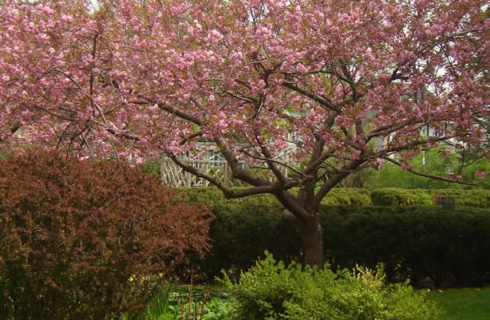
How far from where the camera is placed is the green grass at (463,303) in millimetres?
6414

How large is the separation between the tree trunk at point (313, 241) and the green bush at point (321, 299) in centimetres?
196

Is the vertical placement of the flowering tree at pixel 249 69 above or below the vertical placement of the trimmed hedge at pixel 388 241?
above

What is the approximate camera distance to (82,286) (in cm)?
373

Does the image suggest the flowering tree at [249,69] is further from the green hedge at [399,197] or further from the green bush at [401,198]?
the green bush at [401,198]

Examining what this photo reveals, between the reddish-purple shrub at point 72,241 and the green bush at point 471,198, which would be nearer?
the reddish-purple shrub at point 72,241

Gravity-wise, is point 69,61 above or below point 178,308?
above

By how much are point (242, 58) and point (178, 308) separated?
281cm

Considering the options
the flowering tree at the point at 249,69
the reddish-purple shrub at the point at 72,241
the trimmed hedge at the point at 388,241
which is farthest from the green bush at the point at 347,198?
the reddish-purple shrub at the point at 72,241

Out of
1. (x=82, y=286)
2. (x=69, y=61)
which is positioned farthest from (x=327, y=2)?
(x=82, y=286)

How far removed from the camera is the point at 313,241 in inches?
285

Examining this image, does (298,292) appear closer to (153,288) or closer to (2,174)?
(153,288)

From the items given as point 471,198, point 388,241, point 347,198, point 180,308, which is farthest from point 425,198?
point 180,308

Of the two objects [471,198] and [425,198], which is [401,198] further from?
[471,198]

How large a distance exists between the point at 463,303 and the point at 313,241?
2062 mm
